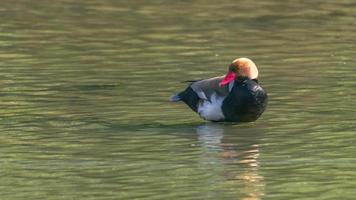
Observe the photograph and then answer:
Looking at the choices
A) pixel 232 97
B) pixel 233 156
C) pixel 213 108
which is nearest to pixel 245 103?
pixel 232 97

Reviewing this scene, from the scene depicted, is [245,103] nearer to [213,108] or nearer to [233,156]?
[213,108]

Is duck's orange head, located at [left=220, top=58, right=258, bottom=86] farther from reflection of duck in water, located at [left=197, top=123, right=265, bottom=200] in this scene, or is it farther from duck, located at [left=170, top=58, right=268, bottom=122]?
reflection of duck in water, located at [left=197, top=123, right=265, bottom=200]

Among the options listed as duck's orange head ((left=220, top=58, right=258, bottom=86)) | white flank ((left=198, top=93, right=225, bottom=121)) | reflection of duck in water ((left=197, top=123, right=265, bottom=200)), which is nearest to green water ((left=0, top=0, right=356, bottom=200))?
reflection of duck in water ((left=197, top=123, right=265, bottom=200))

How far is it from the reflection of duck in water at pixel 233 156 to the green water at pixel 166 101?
0.02 metres

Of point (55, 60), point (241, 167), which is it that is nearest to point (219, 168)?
point (241, 167)

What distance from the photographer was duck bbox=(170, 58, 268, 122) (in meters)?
13.3

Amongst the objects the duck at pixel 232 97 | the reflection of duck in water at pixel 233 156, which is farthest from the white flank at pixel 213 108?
the reflection of duck in water at pixel 233 156

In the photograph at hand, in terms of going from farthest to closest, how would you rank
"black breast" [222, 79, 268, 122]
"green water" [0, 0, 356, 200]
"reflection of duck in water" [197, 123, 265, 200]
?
"black breast" [222, 79, 268, 122], "green water" [0, 0, 356, 200], "reflection of duck in water" [197, 123, 265, 200]

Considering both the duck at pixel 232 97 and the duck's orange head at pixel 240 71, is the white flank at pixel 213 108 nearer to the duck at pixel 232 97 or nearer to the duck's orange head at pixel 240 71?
the duck at pixel 232 97

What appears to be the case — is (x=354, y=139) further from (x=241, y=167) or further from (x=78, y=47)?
(x=78, y=47)

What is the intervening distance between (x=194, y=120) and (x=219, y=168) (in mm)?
2722

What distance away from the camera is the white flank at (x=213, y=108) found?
531 inches

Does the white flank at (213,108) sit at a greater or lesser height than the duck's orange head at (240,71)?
lesser

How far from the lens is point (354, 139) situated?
12.4 m
